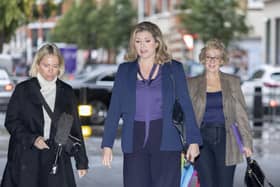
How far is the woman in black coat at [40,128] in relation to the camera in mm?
6352

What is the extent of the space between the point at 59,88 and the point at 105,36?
198 ft

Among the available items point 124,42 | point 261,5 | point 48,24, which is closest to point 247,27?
point 261,5

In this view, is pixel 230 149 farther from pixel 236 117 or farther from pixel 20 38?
pixel 20 38

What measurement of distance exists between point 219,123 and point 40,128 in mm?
1862

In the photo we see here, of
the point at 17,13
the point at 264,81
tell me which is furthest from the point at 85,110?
the point at 17,13

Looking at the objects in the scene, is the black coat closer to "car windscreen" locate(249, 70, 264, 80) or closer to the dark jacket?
the dark jacket

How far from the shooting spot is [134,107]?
6.13 m

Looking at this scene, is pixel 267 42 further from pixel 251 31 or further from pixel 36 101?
pixel 36 101

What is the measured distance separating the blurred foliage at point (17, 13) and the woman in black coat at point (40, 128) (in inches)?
1058

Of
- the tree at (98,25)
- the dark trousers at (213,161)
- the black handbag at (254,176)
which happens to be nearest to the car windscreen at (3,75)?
the dark trousers at (213,161)

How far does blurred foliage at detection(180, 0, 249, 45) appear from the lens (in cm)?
4492

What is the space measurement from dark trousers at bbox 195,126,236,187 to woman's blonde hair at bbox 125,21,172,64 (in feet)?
4.82

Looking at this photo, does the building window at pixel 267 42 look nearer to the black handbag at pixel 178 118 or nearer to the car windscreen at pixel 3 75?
the car windscreen at pixel 3 75

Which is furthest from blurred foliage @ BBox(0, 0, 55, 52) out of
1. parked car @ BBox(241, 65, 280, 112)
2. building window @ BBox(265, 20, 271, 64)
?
building window @ BBox(265, 20, 271, 64)
